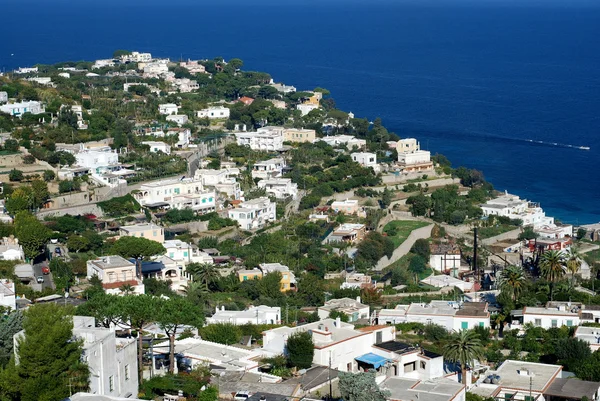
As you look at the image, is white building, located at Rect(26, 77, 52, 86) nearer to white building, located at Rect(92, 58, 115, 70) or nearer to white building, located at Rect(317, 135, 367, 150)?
white building, located at Rect(92, 58, 115, 70)

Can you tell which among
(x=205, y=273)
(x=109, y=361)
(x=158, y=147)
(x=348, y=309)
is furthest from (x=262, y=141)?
(x=109, y=361)

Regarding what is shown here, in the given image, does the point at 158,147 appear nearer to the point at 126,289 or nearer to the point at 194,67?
the point at 126,289

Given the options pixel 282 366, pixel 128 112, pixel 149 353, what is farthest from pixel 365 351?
pixel 128 112

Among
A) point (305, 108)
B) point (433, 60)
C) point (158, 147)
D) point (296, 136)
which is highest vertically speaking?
point (433, 60)

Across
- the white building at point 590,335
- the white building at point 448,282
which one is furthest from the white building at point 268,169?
the white building at point 590,335

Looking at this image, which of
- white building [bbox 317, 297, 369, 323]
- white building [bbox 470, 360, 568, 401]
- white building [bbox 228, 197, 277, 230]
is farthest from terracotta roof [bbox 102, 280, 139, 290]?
white building [bbox 470, 360, 568, 401]

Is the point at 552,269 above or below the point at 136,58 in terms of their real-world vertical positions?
below
